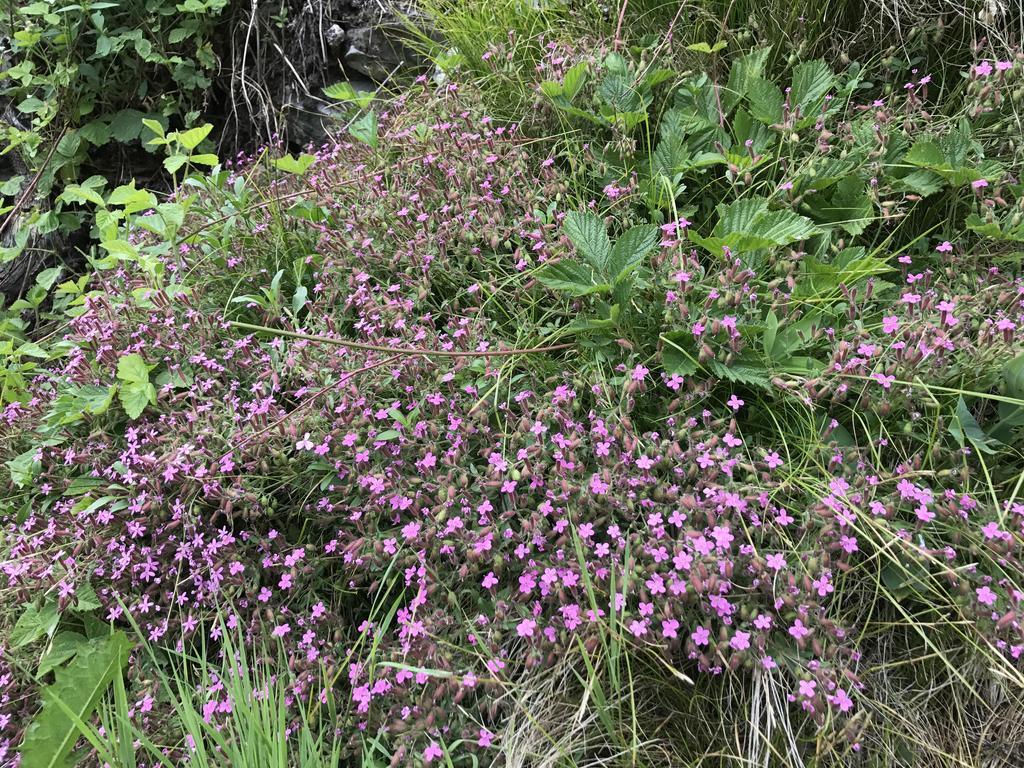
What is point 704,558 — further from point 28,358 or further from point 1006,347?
point 28,358

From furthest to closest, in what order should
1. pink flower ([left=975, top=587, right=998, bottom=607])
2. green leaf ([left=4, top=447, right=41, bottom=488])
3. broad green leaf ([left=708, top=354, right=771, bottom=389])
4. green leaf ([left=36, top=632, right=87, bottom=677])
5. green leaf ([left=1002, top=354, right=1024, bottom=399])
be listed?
green leaf ([left=4, top=447, right=41, bottom=488]), green leaf ([left=36, top=632, right=87, bottom=677]), broad green leaf ([left=708, top=354, right=771, bottom=389]), green leaf ([left=1002, top=354, right=1024, bottom=399]), pink flower ([left=975, top=587, right=998, bottom=607])

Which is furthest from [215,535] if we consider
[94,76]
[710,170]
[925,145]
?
[94,76]

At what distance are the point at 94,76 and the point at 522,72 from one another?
8.26ft

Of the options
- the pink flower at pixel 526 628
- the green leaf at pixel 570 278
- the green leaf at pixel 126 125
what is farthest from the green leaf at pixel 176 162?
the pink flower at pixel 526 628

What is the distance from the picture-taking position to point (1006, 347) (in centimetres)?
163

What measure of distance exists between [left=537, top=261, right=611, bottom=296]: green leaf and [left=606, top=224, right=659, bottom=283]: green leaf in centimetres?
6

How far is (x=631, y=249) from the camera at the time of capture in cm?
188

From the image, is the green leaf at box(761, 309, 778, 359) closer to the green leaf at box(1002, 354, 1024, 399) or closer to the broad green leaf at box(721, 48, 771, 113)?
the green leaf at box(1002, 354, 1024, 399)

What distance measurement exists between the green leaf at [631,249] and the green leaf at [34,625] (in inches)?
72.0

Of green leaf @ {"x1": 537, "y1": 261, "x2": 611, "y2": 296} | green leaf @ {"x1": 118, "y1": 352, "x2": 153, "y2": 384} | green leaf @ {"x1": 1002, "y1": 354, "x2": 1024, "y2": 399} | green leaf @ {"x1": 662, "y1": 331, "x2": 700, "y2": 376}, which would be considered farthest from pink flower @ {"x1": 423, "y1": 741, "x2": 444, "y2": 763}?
green leaf @ {"x1": 1002, "y1": 354, "x2": 1024, "y2": 399}

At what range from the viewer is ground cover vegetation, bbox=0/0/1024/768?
4.81 feet

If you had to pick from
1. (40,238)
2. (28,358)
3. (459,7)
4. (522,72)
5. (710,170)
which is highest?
(459,7)

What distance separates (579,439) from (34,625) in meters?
1.64

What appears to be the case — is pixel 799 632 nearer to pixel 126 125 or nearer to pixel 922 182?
pixel 922 182
